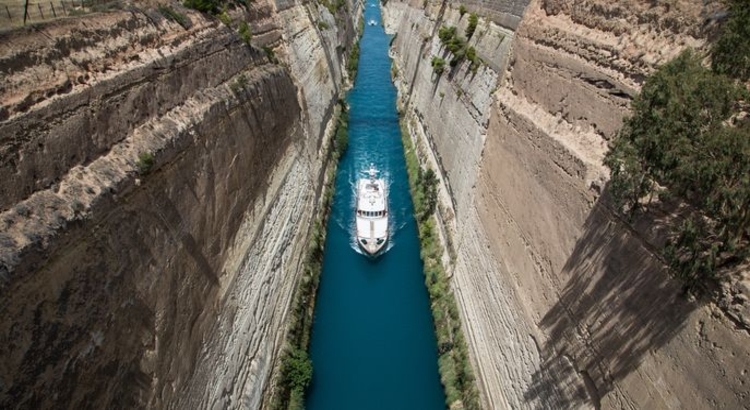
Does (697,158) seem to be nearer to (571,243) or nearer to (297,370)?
(571,243)

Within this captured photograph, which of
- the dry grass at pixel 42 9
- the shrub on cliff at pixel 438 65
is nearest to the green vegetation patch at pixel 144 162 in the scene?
the dry grass at pixel 42 9

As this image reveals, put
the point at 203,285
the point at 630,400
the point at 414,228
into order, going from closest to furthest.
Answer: the point at 630,400 → the point at 203,285 → the point at 414,228

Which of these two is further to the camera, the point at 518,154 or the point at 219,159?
the point at 518,154

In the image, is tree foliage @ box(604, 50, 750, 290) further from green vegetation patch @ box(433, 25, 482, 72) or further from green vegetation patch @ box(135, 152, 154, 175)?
green vegetation patch @ box(433, 25, 482, 72)

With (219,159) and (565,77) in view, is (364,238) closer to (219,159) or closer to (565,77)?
(219,159)

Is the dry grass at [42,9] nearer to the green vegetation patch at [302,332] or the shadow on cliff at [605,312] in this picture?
the green vegetation patch at [302,332]

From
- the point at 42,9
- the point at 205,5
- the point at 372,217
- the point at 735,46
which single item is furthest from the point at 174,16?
the point at 735,46

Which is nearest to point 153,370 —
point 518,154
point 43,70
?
point 43,70
